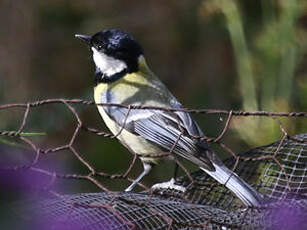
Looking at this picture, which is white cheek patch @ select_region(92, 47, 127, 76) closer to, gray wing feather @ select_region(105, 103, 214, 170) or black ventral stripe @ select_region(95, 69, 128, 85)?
black ventral stripe @ select_region(95, 69, 128, 85)

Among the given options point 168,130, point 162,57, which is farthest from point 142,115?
point 162,57

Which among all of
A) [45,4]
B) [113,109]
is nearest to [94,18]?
[45,4]

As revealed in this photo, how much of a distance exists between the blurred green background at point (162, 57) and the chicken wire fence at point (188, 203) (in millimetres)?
943

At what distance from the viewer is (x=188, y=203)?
67.7 inches

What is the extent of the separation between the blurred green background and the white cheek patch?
12.2 inches

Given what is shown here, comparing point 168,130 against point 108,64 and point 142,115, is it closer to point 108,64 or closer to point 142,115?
point 142,115

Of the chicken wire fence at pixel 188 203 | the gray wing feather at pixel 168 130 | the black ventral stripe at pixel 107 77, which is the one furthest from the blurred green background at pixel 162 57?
the chicken wire fence at pixel 188 203

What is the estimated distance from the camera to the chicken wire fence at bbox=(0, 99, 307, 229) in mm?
1272

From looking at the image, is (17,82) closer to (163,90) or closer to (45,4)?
(45,4)

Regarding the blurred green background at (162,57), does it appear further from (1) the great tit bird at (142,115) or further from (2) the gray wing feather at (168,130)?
(2) the gray wing feather at (168,130)

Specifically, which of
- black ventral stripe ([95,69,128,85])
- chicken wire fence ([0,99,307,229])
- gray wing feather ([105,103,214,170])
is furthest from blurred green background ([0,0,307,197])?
chicken wire fence ([0,99,307,229])

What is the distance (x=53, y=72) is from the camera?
4395 millimetres

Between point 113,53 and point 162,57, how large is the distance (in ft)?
5.97

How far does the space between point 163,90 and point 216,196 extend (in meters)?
0.70
